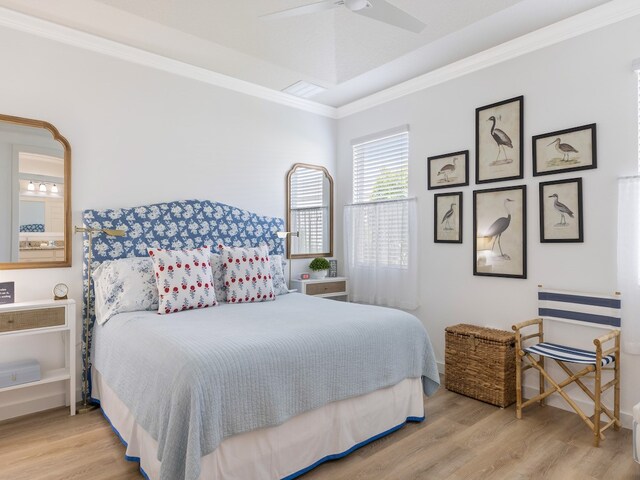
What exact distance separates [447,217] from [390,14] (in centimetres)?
198

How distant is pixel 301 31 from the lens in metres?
2.93

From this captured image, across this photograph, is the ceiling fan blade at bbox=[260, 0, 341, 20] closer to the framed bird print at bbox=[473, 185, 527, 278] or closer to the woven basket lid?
the framed bird print at bbox=[473, 185, 527, 278]

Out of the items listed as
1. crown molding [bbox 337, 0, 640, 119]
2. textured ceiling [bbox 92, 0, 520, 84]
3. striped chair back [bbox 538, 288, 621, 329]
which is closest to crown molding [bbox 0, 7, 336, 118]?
textured ceiling [bbox 92, 0, 520, 84]

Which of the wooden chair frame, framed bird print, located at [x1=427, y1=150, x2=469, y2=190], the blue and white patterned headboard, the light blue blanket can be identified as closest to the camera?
the light blue blanket

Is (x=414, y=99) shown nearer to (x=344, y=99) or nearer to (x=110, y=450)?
(x=344, y=99)

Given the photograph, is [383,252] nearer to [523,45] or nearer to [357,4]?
[523,45]

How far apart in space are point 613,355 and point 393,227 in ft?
6.94

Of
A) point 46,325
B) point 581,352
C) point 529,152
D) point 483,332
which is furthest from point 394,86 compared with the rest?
point 46,325

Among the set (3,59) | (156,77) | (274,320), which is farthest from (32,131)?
(274,320)

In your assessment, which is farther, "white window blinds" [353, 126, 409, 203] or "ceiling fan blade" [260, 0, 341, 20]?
"white window blinds" [353, 126, 409, 203]

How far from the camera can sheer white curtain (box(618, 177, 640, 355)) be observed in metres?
2.56

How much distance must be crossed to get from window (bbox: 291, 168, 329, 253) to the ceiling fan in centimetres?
235

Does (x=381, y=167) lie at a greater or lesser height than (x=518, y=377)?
greater

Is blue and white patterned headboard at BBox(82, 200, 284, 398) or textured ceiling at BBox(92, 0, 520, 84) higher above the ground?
textured ceiling at BBox(92, 0, 520, 84)
